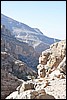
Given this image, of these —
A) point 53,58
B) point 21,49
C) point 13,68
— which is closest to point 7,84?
point 53,58

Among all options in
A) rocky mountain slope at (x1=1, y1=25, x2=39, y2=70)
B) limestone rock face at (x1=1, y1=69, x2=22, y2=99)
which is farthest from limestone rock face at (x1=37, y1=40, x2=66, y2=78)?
rocky mountain slope at (x1=1, y1=25, x2=39, y2=70)

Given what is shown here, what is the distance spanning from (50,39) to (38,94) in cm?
14908

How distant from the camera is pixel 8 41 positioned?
254 feet

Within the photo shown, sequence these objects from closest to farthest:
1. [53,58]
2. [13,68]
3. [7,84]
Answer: [53,58] < [7,84] < [13,68]

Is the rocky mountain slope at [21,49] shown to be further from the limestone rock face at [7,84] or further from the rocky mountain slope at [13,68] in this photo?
the limestone rock face at [7,84]

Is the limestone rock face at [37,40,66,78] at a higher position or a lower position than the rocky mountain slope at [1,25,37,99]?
higher

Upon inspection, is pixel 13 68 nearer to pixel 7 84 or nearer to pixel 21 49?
pixel 7 84

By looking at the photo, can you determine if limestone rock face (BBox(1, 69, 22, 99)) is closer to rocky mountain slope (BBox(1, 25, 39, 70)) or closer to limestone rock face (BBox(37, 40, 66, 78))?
limestone rock face (BBox(37, 40, 66, 78))

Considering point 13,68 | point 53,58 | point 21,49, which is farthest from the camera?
point 21,49

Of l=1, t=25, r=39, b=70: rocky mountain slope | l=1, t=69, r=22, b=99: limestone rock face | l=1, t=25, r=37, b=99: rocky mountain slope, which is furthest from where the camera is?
l=1, t=25, r=39, b=70: rocky mountain slope

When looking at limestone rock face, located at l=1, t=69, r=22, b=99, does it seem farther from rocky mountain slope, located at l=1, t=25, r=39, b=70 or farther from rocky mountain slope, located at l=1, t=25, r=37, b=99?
rocky mountain slope, located at l=1, t=25, r=39, b=70

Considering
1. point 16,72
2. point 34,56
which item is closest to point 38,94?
point 16,72

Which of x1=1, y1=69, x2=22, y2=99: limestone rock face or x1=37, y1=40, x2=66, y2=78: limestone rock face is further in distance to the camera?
x1=1, y1=69, x2=22, y2=99: limestone rock face

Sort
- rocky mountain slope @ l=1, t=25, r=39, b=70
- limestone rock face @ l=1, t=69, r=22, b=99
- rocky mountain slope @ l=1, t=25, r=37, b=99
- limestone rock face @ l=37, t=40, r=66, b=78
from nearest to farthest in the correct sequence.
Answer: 1. limestone rock face @ l=37, t=40, r=66, b=78
2. limestone rock face @ l=1, t=69, r=22, b=99
3. rocky mountain slope @ l=1, t=25, r=37, b=99
4. rocky mountain slope @ l=1, t=25, r=39, b=70
